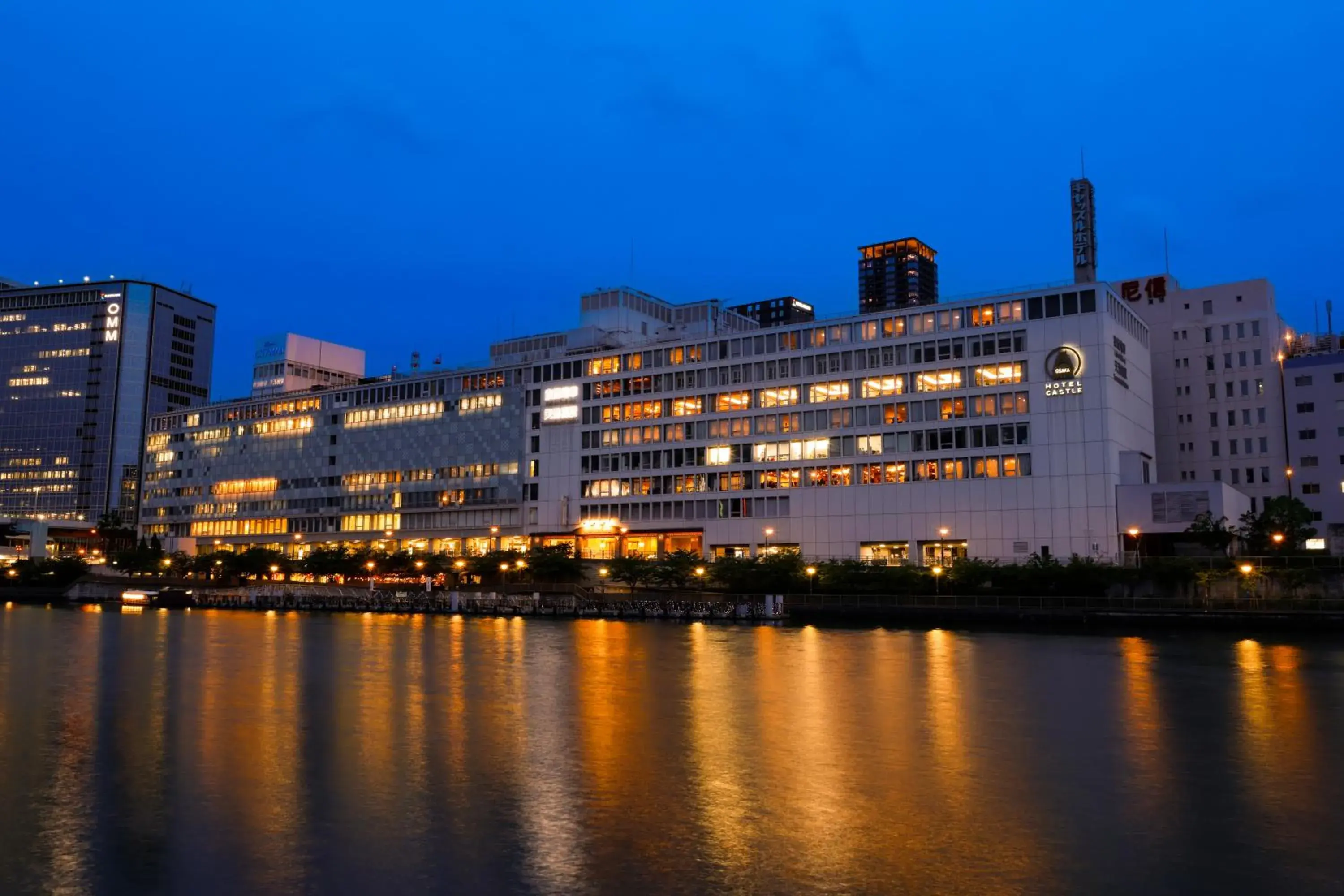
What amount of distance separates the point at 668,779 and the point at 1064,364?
10590cm

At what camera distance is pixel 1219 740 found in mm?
33188

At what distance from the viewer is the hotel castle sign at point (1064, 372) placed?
119812 millimetres

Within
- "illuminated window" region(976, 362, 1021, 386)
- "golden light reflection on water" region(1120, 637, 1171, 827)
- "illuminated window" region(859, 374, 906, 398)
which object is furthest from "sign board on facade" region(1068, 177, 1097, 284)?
"golden light reflection on water" region(1120, 637, 1171, 827)

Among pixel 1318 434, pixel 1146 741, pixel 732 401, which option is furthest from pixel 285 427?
pixel 1146 741

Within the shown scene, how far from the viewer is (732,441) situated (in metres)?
144

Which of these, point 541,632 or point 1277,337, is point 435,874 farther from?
Result: point 1277,337

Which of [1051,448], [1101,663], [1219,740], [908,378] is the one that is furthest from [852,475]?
[1219,740]

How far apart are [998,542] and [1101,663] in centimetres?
6539

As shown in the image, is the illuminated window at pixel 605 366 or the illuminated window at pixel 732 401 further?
the illuminated window at pixel 605 366

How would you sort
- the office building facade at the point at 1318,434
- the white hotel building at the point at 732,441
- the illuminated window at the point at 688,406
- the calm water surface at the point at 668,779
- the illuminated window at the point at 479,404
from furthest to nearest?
the illuminated window at the point at 479,404, the illuminated window at the point at 688,406, the office building facade at the point at 1318,434, the white hotel building at the point at 732,441, the calm water surface at the point at 668,779

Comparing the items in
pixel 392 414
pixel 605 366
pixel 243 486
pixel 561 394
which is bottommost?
pixel 243 486

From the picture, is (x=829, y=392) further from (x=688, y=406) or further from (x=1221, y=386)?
(x=1221, y=386)

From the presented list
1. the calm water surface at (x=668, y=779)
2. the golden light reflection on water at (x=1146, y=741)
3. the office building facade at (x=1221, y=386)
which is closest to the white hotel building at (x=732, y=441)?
the office building facade at (x=1221, y=386)

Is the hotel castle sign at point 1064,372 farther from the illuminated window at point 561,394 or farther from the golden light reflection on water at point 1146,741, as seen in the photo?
the illuminated window at point 561,394
